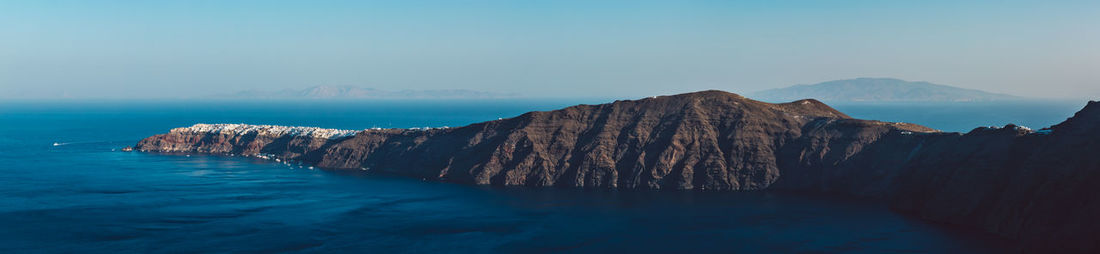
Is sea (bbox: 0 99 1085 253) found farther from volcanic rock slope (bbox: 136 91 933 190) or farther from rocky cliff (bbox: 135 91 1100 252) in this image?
volcanic rock slope (bbox: 136 91 933 190)

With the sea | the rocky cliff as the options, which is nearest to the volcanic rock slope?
the rocky cliff

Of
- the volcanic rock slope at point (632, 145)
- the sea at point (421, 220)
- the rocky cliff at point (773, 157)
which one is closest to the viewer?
Answer: the sea at point (421, 220)

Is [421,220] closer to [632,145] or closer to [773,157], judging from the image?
[632,145]

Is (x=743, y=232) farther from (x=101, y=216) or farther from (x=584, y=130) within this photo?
(x=101, y=216)

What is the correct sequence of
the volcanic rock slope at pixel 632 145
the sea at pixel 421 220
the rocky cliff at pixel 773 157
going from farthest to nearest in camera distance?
the volcanic rock slope at pixel 632 145 → the rocky cliff at pixel 773 157 → the sea at pixel 421 220

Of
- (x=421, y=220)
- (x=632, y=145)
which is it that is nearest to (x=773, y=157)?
(x=632, y=145)

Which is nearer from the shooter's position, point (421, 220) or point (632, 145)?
point (421, 220)

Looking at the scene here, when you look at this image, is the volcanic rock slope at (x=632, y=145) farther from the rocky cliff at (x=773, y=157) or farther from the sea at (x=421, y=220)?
the sea at (x=421, y=220)

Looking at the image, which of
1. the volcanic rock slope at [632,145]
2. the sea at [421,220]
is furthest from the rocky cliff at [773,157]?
the sea at [421,220]

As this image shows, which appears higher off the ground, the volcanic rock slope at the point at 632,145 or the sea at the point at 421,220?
the volcanic rock slope at the point at 632,145
